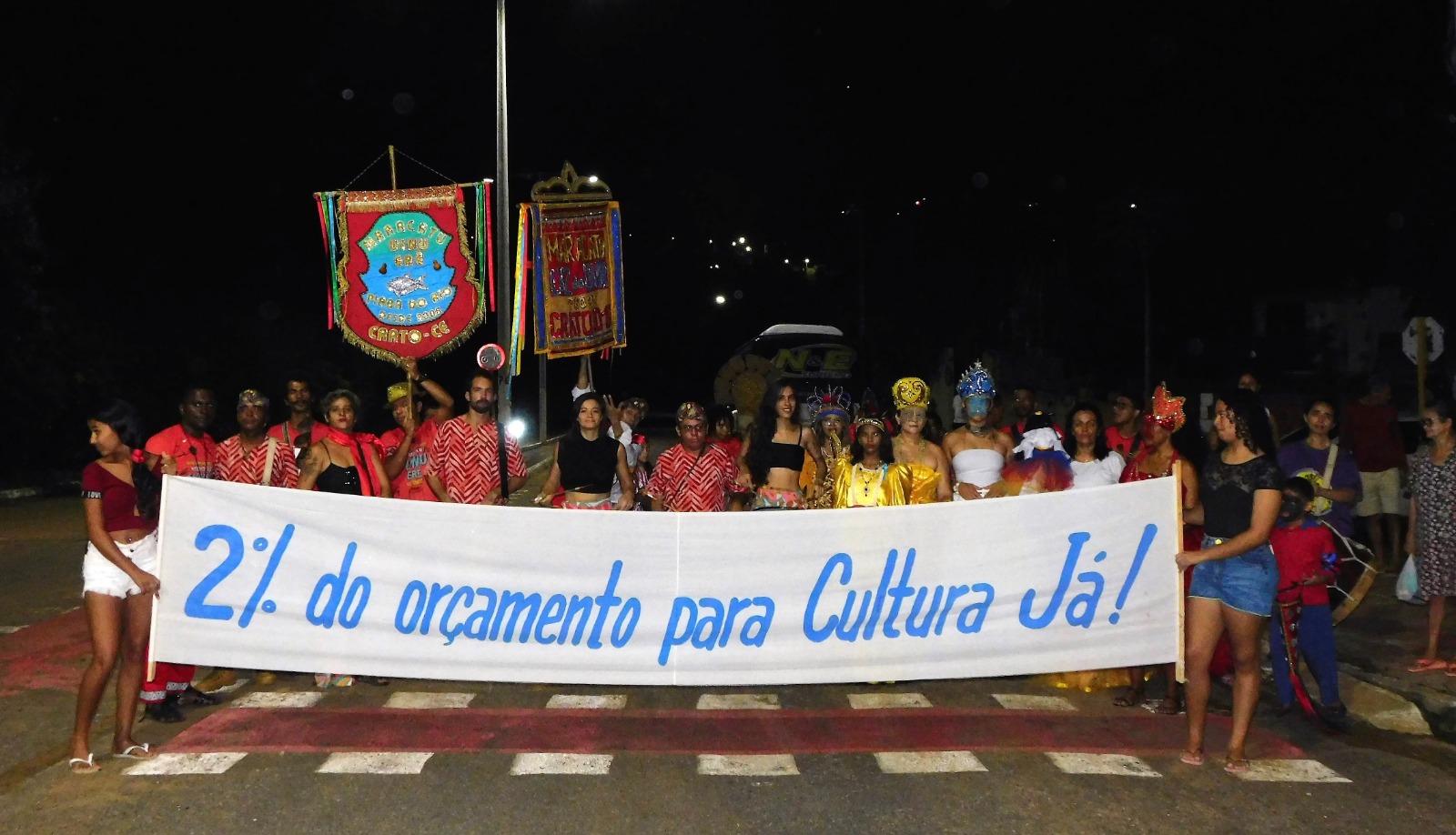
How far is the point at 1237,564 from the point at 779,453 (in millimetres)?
3093

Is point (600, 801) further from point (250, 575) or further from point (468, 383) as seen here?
point (468, 383)

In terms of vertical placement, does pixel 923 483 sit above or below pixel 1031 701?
above

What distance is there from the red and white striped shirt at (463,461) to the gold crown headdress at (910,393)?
8.95 feet

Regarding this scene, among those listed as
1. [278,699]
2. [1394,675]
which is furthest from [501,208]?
[1394,675]

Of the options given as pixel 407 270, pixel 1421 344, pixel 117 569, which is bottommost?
pixel 117 569

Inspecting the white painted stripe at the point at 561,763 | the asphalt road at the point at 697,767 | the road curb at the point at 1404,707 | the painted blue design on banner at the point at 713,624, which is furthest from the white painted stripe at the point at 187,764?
the road curb at the point at 1404,707

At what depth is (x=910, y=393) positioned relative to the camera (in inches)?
309

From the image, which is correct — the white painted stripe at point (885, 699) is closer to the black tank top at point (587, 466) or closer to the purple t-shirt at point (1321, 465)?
the black tank top at point (587, 466)

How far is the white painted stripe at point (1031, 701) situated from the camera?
6.67 meters

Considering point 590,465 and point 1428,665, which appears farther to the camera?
point 590,465

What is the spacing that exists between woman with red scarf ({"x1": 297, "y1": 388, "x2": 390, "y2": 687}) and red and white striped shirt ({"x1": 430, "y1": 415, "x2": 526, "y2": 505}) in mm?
625

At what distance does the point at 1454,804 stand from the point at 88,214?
24.3 m

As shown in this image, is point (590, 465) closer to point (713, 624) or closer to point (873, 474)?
point (873, 474)

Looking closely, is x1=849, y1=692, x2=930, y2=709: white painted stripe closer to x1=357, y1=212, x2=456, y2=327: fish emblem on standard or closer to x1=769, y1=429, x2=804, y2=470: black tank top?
x1=769, y1=429, x2=804, y2=470: black tank top
